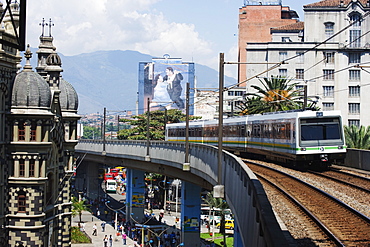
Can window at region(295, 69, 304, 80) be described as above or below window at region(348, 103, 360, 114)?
above

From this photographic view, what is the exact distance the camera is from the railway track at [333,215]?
582 inches

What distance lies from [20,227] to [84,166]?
76292 millimetres

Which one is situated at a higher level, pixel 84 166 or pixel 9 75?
pixel 9 75

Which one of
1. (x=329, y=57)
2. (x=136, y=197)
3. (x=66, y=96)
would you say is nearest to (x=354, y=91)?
(x=329, y=57)

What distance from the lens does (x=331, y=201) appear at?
2008 centimetres

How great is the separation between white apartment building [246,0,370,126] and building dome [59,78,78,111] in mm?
46300

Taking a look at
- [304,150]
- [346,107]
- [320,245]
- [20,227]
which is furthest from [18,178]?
[346,107]

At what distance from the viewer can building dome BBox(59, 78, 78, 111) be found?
42.6m

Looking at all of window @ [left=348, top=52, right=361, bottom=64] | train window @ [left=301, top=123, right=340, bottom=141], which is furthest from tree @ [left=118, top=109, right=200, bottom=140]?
train window @ [left=301, top=123, right=340, bottom=141]

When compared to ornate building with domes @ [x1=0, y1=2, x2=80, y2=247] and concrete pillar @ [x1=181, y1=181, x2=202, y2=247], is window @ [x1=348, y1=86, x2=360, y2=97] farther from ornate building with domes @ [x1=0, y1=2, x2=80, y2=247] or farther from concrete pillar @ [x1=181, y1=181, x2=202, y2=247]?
ornate building with domes @ [x1=0, y1=2, x2=80, y2=247]

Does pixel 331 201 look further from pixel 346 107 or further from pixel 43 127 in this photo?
pixel 346 107

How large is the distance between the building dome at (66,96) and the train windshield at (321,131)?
18.1 m

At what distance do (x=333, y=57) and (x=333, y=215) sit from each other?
231 feet

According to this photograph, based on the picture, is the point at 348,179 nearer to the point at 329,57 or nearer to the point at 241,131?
the point at 241,131
